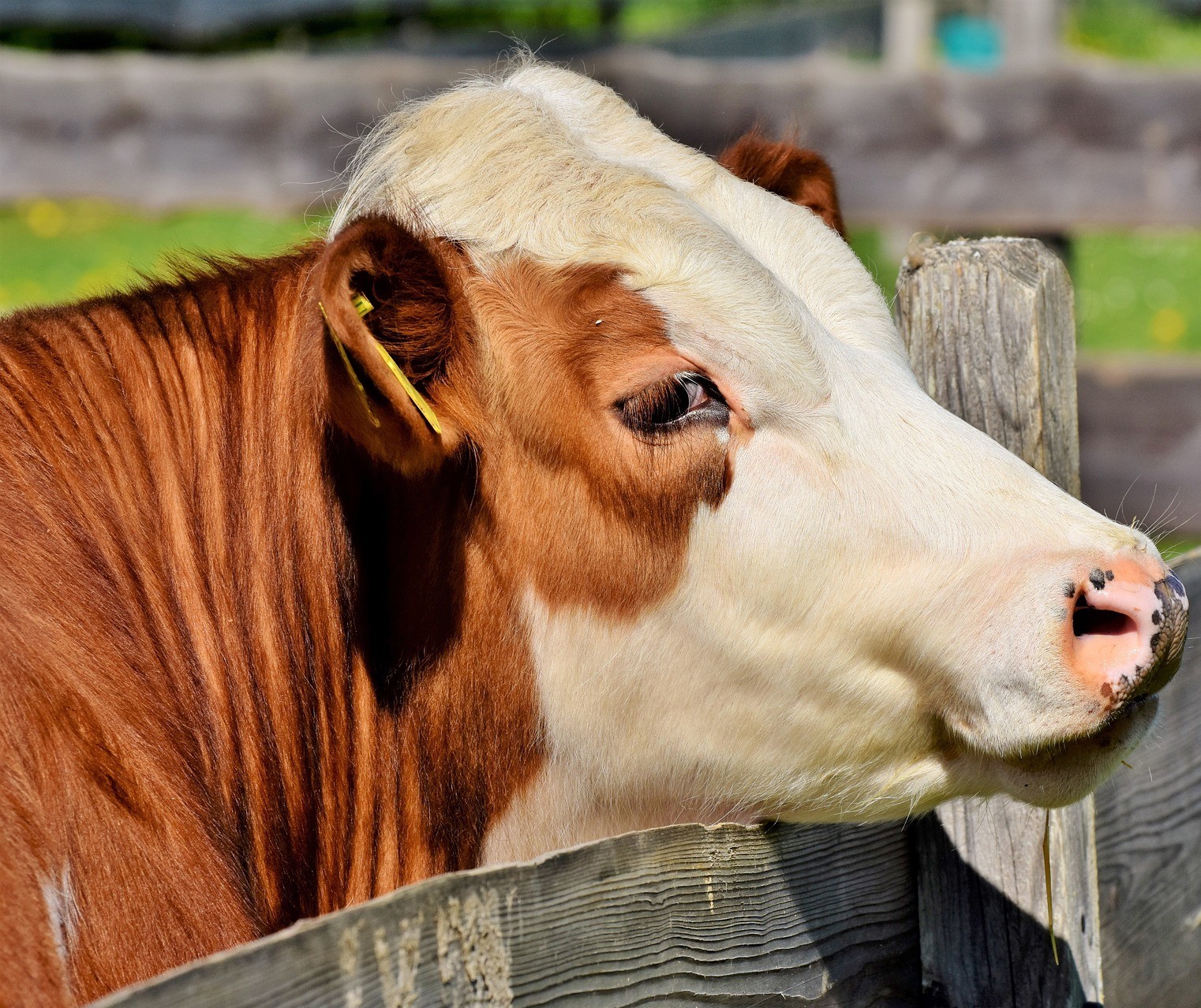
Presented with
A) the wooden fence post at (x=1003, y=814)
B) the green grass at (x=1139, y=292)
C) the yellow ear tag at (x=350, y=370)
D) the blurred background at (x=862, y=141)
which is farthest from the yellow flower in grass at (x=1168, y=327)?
the yellow ear tag at (x=350, y=370)

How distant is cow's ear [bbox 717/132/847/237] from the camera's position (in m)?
2.97

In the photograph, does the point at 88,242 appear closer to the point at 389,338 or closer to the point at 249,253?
the point at 249,253

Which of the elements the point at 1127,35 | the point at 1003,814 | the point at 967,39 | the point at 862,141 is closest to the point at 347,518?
the point at 1003,814

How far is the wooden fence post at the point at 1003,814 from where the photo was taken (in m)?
2.45

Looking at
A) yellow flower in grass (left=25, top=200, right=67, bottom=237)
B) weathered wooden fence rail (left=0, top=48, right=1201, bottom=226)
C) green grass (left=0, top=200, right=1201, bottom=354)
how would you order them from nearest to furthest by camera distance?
1. weathered wooden fence rail (left=0, top=48, right=1201, bottom=226)
2. green grass (left=0, top=200, right=1201, bottom=354)
3. yellow flower in grass (left=25, top=200, right=67, bottom=237)

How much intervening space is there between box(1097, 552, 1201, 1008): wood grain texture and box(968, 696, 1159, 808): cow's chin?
1.88 ft

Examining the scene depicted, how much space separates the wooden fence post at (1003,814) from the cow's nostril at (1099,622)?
457 mm

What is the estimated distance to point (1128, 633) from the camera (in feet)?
6.97

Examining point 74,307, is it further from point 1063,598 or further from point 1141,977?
point 1141,977

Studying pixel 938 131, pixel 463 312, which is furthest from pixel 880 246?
pixel 463 312

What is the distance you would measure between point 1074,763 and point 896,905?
16.2 inches

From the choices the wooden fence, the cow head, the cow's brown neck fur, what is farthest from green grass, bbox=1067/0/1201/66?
the cow's brown neck fur

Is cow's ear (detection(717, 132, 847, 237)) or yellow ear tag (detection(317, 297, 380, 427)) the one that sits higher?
cow's ear (detection(717, 132, 847, 237))

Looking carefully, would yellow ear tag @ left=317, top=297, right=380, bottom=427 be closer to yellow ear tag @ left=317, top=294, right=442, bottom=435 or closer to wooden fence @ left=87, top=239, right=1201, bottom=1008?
yellow ear tag @ left=317, top=294, right=442, bottom=435
